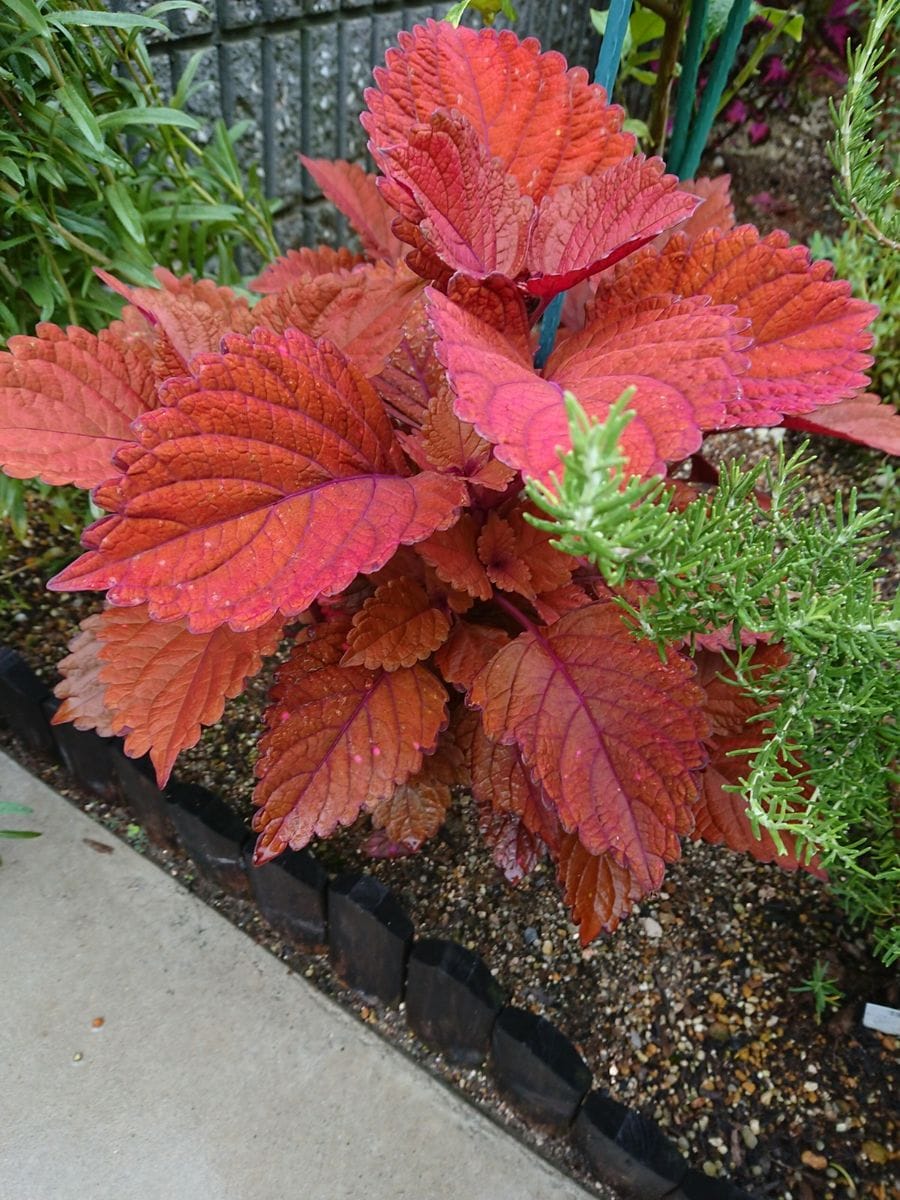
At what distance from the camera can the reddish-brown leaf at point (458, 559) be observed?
0.82 meters

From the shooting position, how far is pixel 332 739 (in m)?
0.86

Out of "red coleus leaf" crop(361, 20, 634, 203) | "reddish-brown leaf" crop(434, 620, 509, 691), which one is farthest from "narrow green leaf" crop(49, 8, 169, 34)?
"reddish-brown leaf" crop(434, 620, 509, 691)

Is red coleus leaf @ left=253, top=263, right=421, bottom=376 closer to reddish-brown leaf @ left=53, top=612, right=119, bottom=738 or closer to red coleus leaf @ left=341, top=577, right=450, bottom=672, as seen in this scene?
red coleus leaf @ left=341, top=577, right=450, bottom=672

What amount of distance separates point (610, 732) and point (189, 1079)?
0.65 metres

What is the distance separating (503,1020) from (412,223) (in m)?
0.77

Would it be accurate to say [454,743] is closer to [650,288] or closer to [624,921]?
[624,921]

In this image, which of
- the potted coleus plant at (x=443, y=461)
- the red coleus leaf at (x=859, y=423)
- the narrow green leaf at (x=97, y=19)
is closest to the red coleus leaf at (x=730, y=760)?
the potted coleus plant at (x=443, y=461)

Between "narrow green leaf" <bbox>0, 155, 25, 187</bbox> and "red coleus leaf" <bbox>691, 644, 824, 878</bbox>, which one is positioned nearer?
"red coleus leaf" <bbox>691, 644, 824, 878</bbox>

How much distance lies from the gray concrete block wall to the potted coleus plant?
96 cm

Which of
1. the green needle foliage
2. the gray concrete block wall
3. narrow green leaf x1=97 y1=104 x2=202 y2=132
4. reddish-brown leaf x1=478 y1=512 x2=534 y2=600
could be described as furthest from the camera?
the gray concrete block wall

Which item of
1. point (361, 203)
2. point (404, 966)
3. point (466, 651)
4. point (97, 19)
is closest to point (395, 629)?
point (466, 651)

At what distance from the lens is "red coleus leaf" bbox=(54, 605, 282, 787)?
827 millimetres

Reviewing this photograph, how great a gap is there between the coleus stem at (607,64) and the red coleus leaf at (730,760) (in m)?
0.35

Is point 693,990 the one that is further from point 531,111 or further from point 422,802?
point 531,111
